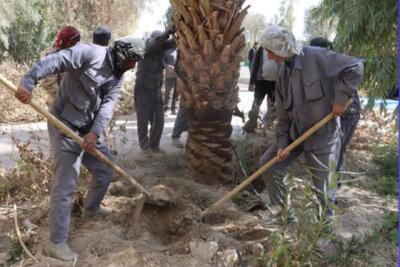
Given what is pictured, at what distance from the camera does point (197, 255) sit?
11.4ft

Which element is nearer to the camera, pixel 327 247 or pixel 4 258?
pixel 4 258

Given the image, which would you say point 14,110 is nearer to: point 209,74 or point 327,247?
point 209,74

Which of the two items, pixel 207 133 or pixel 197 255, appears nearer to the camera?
pixel 197 255

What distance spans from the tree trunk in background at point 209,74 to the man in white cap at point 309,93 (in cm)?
96

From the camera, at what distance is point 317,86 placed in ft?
12.5

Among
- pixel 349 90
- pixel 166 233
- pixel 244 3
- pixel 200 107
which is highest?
pixel 244 3

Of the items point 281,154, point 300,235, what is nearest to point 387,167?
point 281,154

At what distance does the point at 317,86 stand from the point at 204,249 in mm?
1614

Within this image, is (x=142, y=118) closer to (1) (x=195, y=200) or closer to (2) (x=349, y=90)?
(1) (x=195, y=200)

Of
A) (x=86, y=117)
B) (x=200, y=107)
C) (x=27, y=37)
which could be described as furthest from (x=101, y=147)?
(x=27, y=37)

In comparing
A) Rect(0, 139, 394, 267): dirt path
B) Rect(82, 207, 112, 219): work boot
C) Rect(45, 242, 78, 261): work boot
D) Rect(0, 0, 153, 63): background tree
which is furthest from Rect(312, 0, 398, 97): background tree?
Rect(0, 0, 153, 63): background tree

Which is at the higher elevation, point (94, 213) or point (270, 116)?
point (270, 116)

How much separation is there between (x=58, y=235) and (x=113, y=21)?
1465 centimetres

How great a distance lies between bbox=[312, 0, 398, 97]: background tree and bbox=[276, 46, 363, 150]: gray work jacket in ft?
3.34
